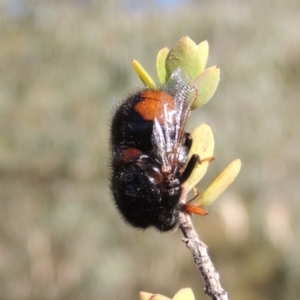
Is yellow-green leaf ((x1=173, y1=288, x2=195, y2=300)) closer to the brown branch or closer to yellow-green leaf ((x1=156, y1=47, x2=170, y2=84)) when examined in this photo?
the brown branch

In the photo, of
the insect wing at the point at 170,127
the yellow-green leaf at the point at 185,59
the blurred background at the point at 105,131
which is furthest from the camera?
the blurred background at the point at 105,131

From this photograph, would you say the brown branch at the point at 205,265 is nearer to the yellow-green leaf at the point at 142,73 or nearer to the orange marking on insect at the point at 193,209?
the orange marking on insect at the point at 193,209

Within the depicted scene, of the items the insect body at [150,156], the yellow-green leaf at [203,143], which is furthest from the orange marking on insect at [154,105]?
the yellow-green leaf at [203,143]

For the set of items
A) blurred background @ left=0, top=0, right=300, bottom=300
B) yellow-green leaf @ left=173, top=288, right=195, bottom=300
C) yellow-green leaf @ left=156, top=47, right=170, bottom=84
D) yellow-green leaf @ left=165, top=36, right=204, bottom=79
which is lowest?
yellow-green leaf @ left=173, top=288, right=195, bottom=300

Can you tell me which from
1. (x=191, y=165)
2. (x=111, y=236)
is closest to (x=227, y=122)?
(x=111, y=236)

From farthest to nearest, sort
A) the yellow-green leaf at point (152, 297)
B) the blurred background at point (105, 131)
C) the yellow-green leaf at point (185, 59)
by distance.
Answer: the blurred background at point (105, 131) → the yellow-green leaf at point (185, 59) → the yellow-green leaf at point (152, 297)

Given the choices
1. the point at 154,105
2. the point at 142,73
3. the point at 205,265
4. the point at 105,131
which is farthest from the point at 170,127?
the point at 105,131

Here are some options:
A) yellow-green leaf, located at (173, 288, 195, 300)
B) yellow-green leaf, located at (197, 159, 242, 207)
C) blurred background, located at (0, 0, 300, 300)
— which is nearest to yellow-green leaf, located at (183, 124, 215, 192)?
yellow-green leaf, located at (197, 159, 242, 207)
